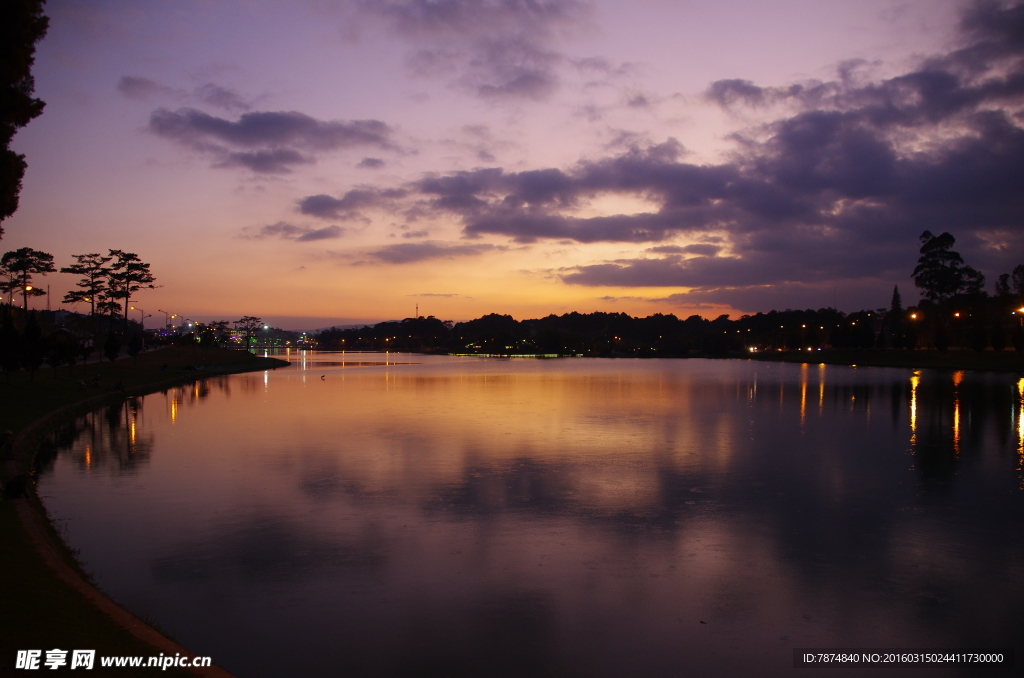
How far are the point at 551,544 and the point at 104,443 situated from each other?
1550 centimetres

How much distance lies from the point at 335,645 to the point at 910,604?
6217mm

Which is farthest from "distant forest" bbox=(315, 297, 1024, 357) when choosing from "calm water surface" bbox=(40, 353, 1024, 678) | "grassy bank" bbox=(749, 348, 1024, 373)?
"calm water surface" bbox=(40, 353, 1024, 678)

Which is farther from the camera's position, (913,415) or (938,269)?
(938,269)

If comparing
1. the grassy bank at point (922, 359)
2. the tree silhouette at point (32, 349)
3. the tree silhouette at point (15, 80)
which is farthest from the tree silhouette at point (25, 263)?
the grassy bank at point (922, 359)

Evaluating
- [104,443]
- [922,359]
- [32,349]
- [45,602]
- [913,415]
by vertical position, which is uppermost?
[32,349]

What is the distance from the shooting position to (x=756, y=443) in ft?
58.2

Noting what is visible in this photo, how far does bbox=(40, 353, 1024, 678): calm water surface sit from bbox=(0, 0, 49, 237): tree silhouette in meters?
5.67

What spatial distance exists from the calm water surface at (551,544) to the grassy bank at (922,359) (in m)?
42.8

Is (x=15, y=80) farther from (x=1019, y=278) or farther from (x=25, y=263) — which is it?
(x=1019, y=278)

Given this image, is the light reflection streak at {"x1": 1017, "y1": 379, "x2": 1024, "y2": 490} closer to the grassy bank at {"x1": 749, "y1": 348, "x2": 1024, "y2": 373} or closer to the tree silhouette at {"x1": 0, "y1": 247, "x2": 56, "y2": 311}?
the grassy bank at {"x1": 749, "y1": 348, "x2": 1024, "y2": 373}

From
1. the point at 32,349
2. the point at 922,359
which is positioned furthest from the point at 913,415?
the point at 922,359

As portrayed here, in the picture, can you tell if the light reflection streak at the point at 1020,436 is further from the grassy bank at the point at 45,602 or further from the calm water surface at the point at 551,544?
the grassy bank at the point at 45,602

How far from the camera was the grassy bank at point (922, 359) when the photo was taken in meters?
53.8

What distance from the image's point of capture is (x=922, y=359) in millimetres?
67125
